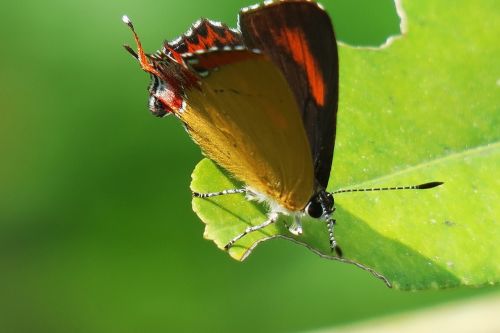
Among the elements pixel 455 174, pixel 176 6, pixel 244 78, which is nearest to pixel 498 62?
pixel 455 174

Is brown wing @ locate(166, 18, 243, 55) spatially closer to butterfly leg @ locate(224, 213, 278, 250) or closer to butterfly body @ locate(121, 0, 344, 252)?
butterfly body @ locate(121, 0, 344, 252)

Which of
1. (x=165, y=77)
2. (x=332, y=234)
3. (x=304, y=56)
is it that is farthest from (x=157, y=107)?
(x=332, y=234)

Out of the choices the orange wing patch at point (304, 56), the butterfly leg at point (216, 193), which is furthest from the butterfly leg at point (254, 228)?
the orange wing patch at point (304, 56)

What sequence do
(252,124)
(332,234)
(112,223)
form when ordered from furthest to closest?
(112,223) < (252,124) < (332,234)

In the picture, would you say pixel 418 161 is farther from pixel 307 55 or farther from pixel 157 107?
pixel 157 107

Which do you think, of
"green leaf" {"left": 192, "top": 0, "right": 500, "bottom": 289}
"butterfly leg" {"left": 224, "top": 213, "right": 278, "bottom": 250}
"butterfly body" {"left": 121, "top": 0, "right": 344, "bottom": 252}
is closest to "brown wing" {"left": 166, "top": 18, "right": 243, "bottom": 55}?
"butterfly body" {"left": 121, "top": 0, "right": 344, "bottom": 252}

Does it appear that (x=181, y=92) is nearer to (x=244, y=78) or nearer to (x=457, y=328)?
(x=244, y=78)
